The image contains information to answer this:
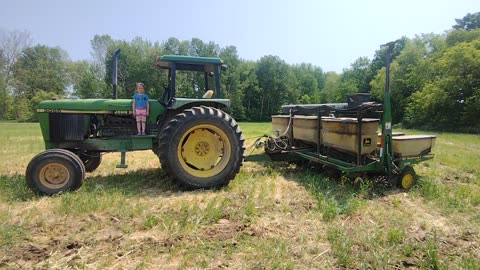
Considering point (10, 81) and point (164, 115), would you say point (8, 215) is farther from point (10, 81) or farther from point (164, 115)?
point (10, 81)

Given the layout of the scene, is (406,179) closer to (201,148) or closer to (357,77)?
(201,148)

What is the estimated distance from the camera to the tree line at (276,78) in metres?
26.0

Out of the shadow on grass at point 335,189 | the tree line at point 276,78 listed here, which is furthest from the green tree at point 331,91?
the shadow on grass at point 335,189

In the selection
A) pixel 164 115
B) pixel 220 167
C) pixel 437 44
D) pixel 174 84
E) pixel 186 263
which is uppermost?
pixel 437 44

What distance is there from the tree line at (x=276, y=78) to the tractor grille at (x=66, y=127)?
1335 centimetres

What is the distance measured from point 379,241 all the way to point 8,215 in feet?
14.6

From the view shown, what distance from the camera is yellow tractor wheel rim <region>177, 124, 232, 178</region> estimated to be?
5838 millimetres

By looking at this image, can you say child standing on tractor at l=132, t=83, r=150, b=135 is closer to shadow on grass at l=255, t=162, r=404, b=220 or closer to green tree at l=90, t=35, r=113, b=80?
shadow on grass at l=255, t=162, r=404, b=220

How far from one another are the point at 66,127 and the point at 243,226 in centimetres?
401

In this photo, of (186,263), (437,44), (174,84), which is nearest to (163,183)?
(174,84)

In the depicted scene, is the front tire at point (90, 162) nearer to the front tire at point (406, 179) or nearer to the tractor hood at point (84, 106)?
A: the tractor hood at point (84, 106)

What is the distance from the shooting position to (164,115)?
20.4 feet

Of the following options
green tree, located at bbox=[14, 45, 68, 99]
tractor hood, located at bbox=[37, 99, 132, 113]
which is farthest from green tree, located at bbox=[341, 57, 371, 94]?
tractor hood, located at bbox=[37, 99, 132, 113]

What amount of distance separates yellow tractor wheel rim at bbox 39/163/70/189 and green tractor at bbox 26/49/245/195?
275mm
